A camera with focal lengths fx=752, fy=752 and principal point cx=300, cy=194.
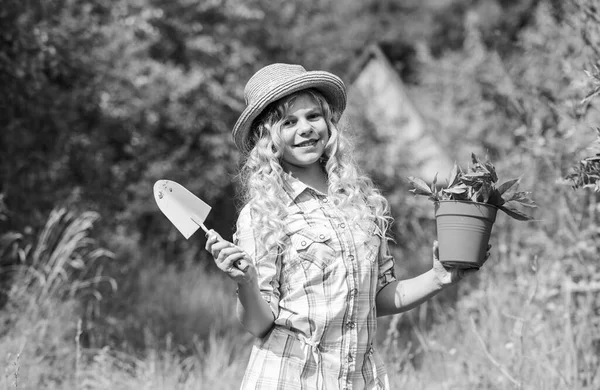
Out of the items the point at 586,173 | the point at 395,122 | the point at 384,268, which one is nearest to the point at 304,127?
the point at 384,268

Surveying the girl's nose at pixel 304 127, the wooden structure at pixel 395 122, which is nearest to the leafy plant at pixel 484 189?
the girl's nose at pixel 304 127

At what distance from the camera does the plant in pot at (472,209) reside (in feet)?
7.08

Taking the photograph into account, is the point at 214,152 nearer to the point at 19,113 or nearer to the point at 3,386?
the point at 19,113

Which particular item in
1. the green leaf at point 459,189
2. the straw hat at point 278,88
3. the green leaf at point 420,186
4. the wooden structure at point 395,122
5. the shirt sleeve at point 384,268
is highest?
the wooden structure at point 395,122

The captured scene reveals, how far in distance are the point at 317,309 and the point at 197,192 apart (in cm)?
525

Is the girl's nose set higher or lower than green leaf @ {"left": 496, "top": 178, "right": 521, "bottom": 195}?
higher

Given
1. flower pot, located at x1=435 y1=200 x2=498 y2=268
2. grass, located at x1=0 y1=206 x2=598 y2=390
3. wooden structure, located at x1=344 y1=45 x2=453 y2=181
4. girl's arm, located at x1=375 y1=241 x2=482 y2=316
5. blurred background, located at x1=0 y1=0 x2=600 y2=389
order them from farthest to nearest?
wooden structure, located at x1=344 y1=45 x2=453 y2=181, blurred background, located at x1=0 y1=0 x2=600 y2=389, grass, located at x1=0 y1=206 x2=598 y2=390, girl's arm, located at x1=375 y1=241 x2=482 y2=316, flower pot, located at x1=435 y1=200 x2=498 y2=268

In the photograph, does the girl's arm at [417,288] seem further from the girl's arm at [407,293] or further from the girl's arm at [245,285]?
the girl's arm at [245,285]

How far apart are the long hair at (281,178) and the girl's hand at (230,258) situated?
234 mm

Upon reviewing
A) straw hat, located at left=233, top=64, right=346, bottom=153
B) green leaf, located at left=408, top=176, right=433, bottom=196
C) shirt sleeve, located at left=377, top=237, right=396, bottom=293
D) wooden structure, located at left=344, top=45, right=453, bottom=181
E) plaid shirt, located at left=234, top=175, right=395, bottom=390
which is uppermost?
wooden structure, located at left=344, top=45, right=453, bottom=181

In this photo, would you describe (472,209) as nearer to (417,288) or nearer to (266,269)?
(417,288)

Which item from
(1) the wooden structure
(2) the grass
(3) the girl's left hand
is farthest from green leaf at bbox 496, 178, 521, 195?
(1) the wooden structure

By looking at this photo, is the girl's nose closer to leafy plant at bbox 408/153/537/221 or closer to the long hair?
the long hair

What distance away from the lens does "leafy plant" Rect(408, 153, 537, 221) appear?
2160 mm
